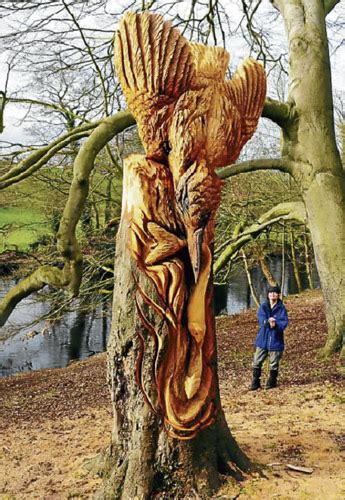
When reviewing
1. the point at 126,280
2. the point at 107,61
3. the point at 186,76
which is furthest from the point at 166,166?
the point at 107,61

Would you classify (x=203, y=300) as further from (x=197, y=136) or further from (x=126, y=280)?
(x=197, y=136)

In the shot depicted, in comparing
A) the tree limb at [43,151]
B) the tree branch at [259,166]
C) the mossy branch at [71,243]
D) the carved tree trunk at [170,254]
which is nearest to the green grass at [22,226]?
the tree limb at [43,151]

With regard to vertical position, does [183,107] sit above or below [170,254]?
above

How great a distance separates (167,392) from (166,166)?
1405mm

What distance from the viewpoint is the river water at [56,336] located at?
50.9 feet

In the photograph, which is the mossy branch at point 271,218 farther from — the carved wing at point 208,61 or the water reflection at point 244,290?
the water reflection at point 244,290

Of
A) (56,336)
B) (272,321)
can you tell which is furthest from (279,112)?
(56,336)

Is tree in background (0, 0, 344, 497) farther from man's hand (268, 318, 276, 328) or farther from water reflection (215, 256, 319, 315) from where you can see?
water reflection (215, 256, 319, 315)

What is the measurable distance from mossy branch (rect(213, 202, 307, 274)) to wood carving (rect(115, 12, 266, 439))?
4.78 m

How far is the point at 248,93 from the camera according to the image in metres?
3.40

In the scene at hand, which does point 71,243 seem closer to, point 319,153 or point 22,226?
point 319,153

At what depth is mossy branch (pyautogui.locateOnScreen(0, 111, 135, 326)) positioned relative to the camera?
5.50 meters

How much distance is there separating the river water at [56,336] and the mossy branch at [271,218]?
480 cm

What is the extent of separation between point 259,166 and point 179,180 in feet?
14.6
